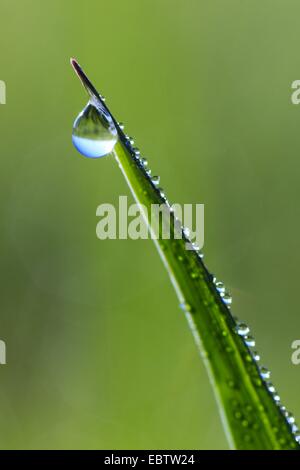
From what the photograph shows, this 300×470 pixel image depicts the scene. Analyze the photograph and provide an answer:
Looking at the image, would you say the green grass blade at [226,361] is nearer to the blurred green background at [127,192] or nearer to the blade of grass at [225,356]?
the blade of grass at [225,356]

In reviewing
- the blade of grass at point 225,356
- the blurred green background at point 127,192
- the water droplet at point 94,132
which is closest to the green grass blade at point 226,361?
the blade of grass at point 225,356

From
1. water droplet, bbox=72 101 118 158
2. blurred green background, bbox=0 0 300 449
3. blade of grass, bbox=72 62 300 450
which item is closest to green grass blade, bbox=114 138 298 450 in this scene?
blade of grass, bbox=72 62 300 450

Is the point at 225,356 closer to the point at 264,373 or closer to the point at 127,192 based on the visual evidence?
the point at 264,373

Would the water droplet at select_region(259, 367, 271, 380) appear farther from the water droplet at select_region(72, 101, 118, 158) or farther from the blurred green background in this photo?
the blurred green background

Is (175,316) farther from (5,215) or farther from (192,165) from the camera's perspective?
(5,215)

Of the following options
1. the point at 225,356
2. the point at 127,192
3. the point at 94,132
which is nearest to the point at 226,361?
the point at 225,356

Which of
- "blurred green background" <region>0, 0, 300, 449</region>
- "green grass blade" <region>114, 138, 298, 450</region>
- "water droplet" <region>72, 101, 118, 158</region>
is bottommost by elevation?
"green grass blade" <region>114, 138, 298, 450</region>
